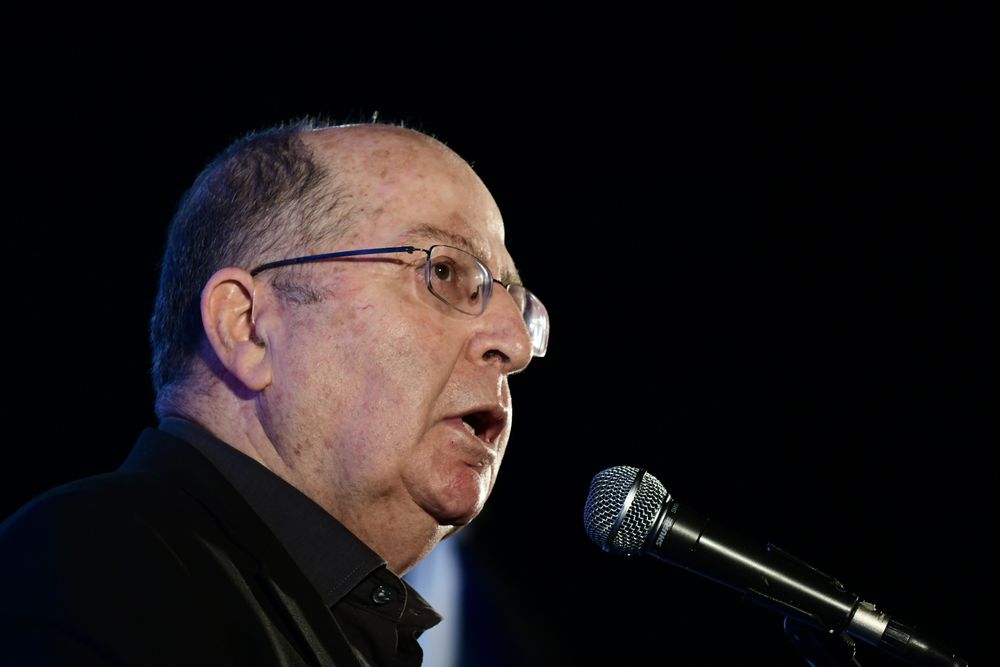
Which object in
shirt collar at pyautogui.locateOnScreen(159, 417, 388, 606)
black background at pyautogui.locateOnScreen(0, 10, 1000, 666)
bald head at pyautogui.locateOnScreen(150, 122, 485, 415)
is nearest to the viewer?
shirt collar at pyautogui.locateOnScreen(159, 417, 388, 606)

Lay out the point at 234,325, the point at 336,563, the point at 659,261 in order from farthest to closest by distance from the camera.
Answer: the point at 659,261 < the point at 234,325 < the point at 336,563

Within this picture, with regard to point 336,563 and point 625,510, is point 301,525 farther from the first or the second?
point 625,510

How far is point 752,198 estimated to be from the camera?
4281 mm

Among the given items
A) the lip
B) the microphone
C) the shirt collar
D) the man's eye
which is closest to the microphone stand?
the microphone

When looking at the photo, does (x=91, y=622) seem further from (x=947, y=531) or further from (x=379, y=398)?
(x=947, y=531)

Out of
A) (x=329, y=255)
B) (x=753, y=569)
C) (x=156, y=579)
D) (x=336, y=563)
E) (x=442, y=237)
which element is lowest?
(x=336, y=563)

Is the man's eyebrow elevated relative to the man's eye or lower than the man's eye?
elevated

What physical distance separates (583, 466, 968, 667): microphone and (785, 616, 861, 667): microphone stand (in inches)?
0.8

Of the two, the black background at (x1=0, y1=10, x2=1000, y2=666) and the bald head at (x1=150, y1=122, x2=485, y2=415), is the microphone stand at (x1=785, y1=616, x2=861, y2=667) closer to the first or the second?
the bald head at (x1=150, y1=122, x2=485, y2=415)

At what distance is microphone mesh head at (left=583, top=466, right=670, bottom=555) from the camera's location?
5.57 ft

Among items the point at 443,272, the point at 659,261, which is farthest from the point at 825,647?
the point at 659,261

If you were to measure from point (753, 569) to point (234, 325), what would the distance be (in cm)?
127

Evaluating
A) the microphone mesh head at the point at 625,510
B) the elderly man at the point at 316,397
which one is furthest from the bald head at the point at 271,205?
the microphone mesh head at the point at 625,510

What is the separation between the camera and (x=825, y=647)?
165cm
